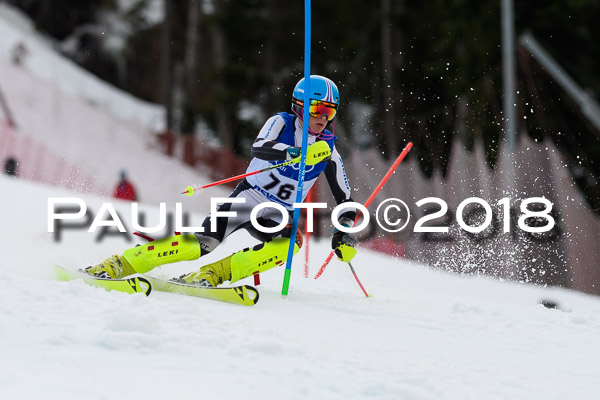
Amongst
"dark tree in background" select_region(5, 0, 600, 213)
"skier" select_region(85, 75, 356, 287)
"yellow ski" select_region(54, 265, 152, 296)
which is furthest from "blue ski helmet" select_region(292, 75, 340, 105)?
"dark tree in background" select_region(5, 0, 600, 213)

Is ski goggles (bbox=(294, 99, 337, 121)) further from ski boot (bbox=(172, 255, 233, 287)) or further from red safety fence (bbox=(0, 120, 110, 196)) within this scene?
red safety fence (bbox=(0, 120, 110, 196))

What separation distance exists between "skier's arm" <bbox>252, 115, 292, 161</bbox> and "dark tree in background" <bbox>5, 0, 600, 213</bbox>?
7732 millimetres

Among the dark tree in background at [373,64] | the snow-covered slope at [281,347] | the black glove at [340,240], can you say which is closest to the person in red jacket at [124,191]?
the dark tree in background at [373,64]

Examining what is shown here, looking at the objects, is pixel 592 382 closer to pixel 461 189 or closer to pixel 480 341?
pixel 480 341

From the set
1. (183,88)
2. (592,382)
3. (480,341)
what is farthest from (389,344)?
(183,88)

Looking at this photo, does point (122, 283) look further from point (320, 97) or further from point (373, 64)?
point (373, 64)

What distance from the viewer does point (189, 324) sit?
3807mm

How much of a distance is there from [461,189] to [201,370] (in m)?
7.42

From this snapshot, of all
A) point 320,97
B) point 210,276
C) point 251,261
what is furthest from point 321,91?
point 210,276

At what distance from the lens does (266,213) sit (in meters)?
5.48

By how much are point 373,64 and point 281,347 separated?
21.9m

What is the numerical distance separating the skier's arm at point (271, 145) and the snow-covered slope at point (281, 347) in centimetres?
94

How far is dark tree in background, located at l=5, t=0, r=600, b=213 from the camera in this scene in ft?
54.1

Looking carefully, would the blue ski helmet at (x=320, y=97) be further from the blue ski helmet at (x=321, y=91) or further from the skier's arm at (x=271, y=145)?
the skier's arm at (x=271, y=145)
